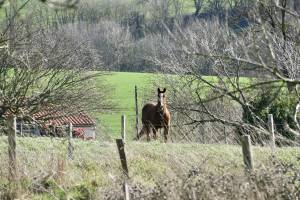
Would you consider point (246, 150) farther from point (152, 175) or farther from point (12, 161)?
point (12, 161)

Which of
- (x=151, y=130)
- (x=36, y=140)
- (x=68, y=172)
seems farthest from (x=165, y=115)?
(x=68, y=172)

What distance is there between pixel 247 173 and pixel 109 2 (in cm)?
7477

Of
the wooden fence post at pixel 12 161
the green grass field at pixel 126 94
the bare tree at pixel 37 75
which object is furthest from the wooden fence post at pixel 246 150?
the green grass field at pixel 126 94

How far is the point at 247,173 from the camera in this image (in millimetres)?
7434

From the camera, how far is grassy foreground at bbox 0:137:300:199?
7.29 meters

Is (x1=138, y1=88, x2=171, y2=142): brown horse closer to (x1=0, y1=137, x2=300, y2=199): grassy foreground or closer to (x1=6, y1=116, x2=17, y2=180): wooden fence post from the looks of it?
(x1=0, y1=137, x2=300, y2=199): grassy foreground

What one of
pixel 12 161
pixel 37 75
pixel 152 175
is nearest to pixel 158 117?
pixel 37 75

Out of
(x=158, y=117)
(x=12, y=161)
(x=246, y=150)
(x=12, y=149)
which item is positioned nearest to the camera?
(x=246, y=150)

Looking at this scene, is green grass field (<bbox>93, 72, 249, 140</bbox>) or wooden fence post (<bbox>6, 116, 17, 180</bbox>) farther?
green grass field (<bbox>93, 72, 249, 140</bbox>)

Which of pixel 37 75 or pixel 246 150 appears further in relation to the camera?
pixel 37 75

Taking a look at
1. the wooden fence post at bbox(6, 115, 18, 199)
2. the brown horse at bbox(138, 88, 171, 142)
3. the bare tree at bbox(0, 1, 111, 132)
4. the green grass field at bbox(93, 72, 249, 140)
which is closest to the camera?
the wooden fence post at bbox(6, 115, 18, 199)

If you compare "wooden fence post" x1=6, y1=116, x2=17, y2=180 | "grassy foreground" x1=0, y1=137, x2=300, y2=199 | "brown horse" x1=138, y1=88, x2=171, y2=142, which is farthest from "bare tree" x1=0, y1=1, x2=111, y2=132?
"brown horse" x1=138, y1=88, x2=171, y2=142

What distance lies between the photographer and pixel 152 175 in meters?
9.74

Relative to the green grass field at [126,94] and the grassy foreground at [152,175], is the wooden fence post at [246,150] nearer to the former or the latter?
the grassy foreground at [152,175]
